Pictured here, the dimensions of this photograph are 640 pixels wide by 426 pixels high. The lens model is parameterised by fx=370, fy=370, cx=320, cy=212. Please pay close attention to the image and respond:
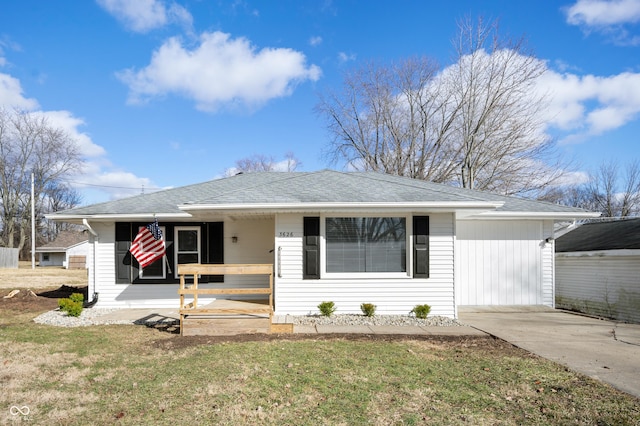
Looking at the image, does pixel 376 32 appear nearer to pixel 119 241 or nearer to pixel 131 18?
pixel 131 18

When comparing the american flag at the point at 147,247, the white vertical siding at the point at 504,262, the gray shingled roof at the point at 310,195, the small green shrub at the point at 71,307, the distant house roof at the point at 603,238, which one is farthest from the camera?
the distant house roof at the point at 603,238

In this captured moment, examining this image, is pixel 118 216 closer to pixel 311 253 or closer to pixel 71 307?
pixel 71 307

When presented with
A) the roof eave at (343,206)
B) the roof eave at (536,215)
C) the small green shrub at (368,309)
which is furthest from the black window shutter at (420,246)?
the roof eave at (536,215)

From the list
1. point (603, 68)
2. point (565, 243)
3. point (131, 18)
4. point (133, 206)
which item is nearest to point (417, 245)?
point (133, 206)

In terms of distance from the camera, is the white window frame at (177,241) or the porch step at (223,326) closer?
the porch step at (223,326)

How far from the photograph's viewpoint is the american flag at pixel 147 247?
28.9ft

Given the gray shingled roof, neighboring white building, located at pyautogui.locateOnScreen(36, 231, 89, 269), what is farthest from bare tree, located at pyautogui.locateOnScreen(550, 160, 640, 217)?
neighboring white building, located at pyautogui.locateOnScreen(36, 231, 89, 269)

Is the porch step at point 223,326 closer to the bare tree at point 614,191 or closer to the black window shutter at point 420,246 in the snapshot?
the black window shutter at point 420,246

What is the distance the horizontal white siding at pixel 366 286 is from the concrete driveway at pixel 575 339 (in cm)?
99

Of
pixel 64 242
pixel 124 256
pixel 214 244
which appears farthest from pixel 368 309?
pixel 64 242

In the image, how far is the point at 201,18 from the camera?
475 inches

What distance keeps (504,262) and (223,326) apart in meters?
7.20

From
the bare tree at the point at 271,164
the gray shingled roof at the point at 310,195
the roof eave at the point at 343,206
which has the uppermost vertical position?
the bare tree at the point at 271,164

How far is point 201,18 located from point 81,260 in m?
30.1
